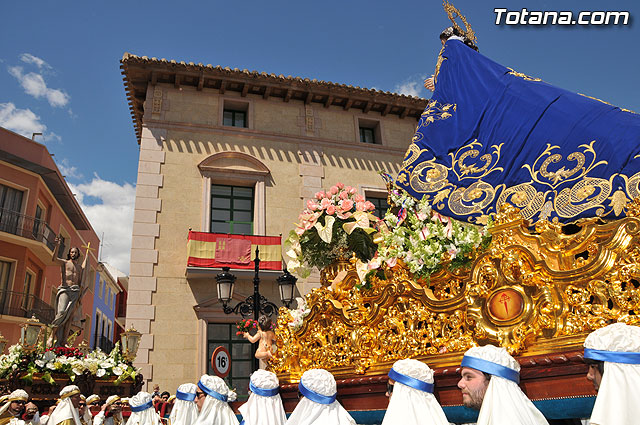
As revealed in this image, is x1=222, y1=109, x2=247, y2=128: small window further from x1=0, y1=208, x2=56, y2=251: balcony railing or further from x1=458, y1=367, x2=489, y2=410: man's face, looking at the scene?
x1=458, y1=367, x2=489, y2=410: man's face

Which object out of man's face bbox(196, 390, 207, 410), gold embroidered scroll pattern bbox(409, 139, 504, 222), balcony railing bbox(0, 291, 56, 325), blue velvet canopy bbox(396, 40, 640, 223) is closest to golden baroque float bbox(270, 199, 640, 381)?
blue velvet canopy bbox(396, 40, 640, 223)

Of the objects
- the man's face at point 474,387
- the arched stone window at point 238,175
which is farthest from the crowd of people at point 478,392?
the arched stone window at point 238,175

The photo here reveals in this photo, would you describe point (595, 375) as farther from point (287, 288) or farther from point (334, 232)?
point (287, 288)

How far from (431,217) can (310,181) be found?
550 inches

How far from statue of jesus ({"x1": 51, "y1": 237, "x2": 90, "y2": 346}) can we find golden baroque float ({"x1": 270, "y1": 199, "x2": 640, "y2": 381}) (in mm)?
7635

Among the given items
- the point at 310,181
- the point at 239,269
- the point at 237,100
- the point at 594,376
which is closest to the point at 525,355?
the point at 594,376

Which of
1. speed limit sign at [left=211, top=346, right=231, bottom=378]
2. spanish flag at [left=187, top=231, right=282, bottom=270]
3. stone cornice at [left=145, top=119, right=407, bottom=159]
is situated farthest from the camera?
stone cornice at [left=145, top=119, right=407, bottom=159]

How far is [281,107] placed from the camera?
1845cm

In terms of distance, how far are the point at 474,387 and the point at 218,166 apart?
50.1 feet

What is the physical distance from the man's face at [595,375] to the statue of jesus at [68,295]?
9720 millimetres

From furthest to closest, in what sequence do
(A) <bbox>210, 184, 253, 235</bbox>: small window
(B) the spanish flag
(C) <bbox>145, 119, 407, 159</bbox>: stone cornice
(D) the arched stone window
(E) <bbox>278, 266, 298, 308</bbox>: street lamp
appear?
(C) <bbox>145, 119, 407, 159</bbox>: stone cornice, (A) <bbox>210, 184, 253, 235</bbox>: small window, (D) the arched stone window, (B) the spanish flag, (E) <bbox>278, 266, 298, 308</bbox>: street lamp

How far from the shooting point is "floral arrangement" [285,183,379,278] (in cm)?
452

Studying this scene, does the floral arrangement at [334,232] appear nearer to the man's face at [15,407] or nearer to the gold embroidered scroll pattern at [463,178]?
the gold embroidered scroll pattern at [463,178]

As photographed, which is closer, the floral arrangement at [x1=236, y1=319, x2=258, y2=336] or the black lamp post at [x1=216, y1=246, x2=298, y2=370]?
the floral arrangement at [x1=236, y1=319, x2=258, y2=336]
